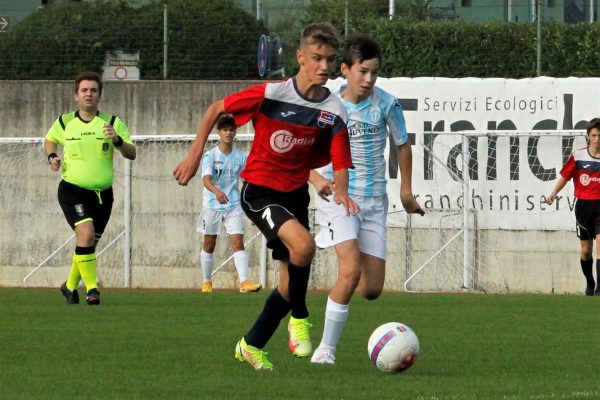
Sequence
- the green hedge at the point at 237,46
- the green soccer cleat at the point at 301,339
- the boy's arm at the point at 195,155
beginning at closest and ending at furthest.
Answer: the boy's arm at the point at 195,155 → the green soccer cleat at the point at 301,339 → the green hedge at the point at 237,46

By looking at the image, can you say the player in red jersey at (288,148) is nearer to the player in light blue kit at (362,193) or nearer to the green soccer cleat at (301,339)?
the player in light blue kit at (362,193)

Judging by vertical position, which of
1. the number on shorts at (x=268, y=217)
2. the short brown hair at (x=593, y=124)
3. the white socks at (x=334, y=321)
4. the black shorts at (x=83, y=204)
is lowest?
the white socks at (x=334, y=321)

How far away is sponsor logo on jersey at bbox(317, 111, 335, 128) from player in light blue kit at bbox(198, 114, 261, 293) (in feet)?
29.0

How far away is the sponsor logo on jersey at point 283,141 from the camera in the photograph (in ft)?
28.3

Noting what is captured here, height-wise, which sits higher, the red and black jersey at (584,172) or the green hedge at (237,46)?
the green hedge at (237,46)

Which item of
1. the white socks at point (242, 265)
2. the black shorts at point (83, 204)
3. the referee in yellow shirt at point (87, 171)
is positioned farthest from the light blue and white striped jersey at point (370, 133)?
the white socks at point (242, 265)

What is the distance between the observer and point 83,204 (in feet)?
45.3

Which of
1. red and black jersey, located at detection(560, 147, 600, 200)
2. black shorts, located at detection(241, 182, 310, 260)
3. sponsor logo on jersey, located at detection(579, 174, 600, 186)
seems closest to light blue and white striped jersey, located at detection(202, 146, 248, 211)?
red and black jersey, located at detection(560, 147, 600, 200)

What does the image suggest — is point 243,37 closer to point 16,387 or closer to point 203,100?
point 203,100

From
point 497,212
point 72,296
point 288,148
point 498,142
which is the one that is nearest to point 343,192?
point 288,148

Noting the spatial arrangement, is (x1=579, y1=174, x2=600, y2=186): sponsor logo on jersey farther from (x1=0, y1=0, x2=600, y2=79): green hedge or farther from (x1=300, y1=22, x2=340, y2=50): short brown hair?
(x1=300, y1=22, x2=340, y2=50): short brown hair

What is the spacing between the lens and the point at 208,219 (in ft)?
59.6

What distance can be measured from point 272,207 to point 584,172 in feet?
32.4

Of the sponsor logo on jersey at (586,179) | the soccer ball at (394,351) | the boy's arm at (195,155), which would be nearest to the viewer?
the boy's arm at (195,155)
